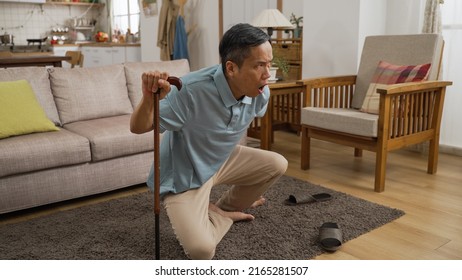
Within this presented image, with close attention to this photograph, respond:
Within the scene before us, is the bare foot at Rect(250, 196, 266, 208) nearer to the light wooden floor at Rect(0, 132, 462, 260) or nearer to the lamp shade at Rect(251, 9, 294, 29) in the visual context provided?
the light wooden floor at Rect(0, 132, 462, 260)

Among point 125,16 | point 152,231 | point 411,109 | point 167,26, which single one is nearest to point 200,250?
point 152,231

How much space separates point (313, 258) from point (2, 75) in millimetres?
2151

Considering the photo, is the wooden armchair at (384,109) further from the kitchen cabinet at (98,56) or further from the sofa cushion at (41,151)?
the kitchen cabinet at (98,56)

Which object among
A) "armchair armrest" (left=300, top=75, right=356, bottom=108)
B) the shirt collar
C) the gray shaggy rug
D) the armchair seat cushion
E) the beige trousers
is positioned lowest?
the gray shaggy rug

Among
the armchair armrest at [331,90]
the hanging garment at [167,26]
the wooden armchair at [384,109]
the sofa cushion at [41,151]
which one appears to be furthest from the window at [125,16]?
the sofa cushion at [41,151]

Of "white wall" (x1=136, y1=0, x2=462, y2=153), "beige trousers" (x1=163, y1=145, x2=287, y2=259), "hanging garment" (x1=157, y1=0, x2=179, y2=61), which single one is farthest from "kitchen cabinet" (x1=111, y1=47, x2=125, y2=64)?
"beige trousers" (x1=163, y1=145, x2=287, y2=259)

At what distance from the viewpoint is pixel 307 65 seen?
174 inches

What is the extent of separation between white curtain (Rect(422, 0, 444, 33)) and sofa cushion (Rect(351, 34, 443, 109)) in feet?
1.32

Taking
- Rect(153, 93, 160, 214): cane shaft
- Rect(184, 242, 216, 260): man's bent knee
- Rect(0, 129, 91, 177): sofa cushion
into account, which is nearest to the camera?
Rect(153, 93, 160, 214): cane shaft

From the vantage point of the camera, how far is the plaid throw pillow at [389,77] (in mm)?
3217

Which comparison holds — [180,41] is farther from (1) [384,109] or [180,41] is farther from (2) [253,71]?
(2) [253,71]

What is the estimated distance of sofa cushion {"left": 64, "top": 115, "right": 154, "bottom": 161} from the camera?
2757 millimetres

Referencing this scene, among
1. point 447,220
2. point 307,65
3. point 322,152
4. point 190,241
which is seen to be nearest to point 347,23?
point 307,65

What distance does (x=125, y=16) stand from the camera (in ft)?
27.9
